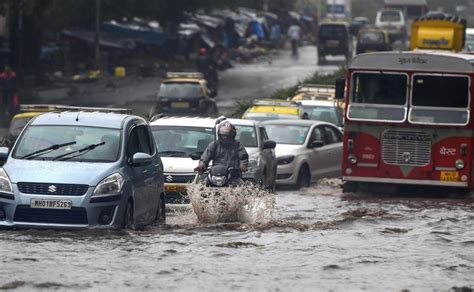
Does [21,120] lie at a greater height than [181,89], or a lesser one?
greater

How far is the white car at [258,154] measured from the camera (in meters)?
22.0

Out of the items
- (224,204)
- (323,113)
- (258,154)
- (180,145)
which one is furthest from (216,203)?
(323,113)

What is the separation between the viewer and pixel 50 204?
592 inches

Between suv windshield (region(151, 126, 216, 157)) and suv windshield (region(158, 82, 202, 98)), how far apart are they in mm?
21680

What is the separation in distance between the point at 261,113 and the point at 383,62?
767 cm

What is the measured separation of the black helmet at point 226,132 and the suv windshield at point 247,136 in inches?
207

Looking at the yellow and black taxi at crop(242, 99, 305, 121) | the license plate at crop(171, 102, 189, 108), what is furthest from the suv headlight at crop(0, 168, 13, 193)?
the license plate at crop(171, 102, 189, 108)

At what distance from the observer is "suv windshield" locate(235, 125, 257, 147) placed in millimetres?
23475

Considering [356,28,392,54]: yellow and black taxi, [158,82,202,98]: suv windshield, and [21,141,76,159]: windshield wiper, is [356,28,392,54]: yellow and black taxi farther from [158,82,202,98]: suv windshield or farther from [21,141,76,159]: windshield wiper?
[21,141,76,159]: windshield wiper

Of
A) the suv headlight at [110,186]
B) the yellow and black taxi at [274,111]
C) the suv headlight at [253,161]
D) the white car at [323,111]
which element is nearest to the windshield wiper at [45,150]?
the suv headlight at [110,186]

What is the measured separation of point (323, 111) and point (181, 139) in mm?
11763

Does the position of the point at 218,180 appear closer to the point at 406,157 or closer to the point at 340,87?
the point at 406,157

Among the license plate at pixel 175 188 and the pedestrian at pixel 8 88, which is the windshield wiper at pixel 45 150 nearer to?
the license plate at pixel 175 188

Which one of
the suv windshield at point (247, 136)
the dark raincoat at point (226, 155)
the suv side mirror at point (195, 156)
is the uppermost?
the dark raincoat at point (226, 155)
